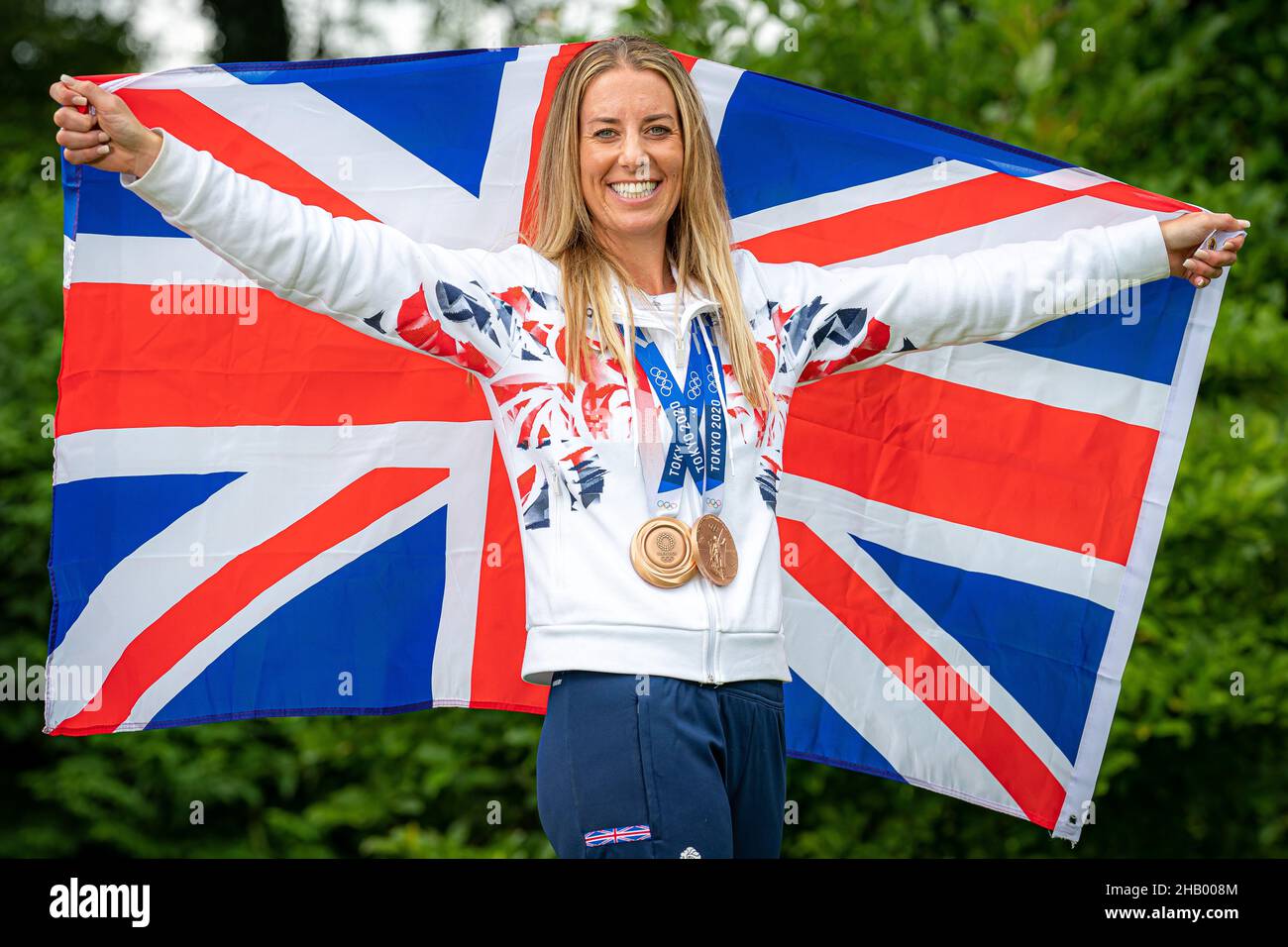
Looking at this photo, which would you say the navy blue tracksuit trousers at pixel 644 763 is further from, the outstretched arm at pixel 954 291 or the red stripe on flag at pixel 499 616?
the red stripe on flag at pixel 499 616

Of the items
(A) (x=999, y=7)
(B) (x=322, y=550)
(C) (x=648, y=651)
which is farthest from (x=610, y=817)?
(A) (x=999, y=7)

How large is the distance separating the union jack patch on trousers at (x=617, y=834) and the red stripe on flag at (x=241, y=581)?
1339 mm

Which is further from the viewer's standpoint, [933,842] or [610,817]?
[933,842]

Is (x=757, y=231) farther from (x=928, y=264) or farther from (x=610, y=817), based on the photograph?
(x=610, y=817)

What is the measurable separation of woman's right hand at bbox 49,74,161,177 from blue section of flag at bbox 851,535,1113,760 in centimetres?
207

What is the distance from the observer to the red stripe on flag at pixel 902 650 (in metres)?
3.90

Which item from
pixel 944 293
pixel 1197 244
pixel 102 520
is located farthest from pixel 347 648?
pixel 1197 244

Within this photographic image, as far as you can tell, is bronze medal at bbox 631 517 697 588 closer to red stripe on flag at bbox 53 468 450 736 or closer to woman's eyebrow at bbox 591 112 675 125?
woman's eyebrow at bbox 591 112 675 125

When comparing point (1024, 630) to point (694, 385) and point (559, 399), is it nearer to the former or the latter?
point (694, 385)

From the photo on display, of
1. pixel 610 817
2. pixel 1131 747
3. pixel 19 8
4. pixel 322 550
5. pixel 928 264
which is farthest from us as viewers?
pixel 19 8

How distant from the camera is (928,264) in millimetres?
3236

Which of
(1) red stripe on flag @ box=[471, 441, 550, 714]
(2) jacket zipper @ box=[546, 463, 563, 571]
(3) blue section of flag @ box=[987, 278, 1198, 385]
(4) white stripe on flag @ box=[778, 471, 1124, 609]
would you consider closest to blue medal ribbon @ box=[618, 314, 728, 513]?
(2) jacket zipper @ box=[546, 463, 563, 571]

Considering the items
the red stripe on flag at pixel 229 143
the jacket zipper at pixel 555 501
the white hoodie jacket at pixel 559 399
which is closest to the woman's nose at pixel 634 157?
the white hoodie jacket at pixel 559 399

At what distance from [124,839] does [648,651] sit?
12.4ft
